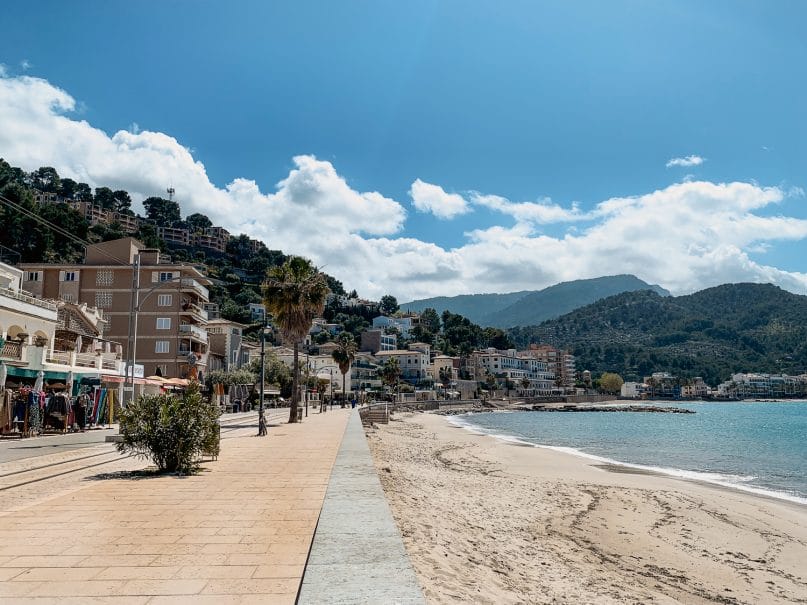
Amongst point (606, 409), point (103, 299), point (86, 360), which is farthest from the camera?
point (606, 409)

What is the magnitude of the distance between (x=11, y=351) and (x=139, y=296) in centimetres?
3847

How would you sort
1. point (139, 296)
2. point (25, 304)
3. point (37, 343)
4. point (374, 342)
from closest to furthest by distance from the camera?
point (37, 343) < point (25, 304) < point (139, 296) < point (374, 342)

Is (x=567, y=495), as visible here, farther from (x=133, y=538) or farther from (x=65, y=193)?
(x=65, y=193)

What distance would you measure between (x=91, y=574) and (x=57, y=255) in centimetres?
11103

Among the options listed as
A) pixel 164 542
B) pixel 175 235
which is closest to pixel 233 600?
pixel 164 542

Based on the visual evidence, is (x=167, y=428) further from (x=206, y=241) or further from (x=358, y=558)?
(x=206, y=241)

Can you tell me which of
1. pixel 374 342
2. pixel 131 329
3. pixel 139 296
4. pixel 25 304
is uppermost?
pixel 374 342

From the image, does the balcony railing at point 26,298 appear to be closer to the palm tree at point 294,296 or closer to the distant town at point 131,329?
the distant town at point 131,329

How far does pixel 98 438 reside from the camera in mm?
23734

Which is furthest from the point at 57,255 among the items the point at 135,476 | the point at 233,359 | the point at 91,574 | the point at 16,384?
the point at 91,574

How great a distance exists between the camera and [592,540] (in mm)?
12336

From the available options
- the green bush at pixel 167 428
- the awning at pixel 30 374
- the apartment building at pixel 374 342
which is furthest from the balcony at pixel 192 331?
the apartment building at pixel 374 342

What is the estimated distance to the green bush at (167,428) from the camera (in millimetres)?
12297

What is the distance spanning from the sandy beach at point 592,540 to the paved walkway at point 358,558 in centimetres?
58
